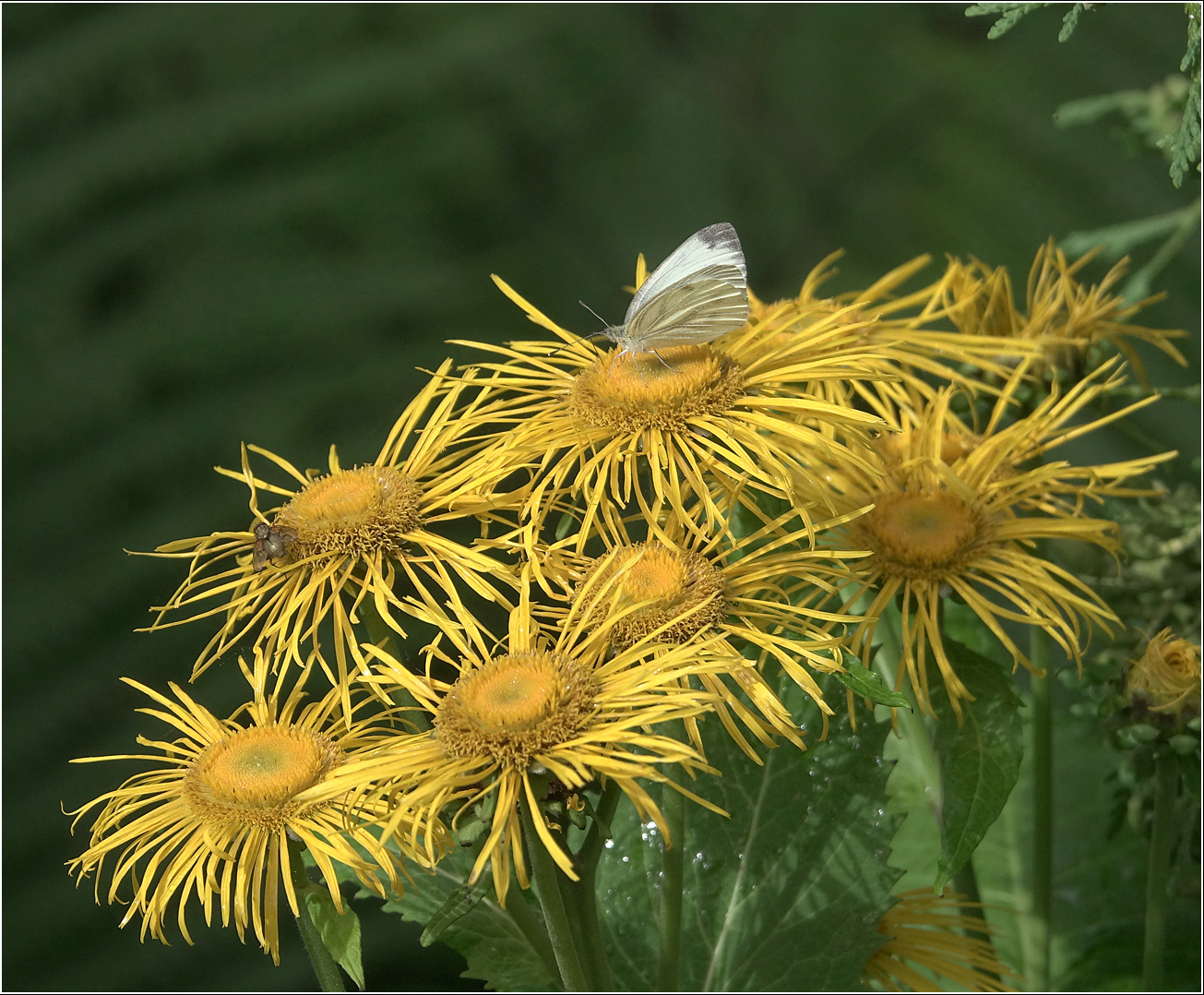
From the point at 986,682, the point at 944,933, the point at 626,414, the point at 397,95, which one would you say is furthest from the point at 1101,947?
the point at 397,95

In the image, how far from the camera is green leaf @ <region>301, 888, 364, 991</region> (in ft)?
1.06

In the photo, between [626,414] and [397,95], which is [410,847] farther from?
[397,95]

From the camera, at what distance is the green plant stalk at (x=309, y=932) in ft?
1.10

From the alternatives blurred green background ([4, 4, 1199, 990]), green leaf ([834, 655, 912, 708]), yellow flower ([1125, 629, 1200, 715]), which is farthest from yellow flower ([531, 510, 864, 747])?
blurred green background ([4, 4, 1199, 990])

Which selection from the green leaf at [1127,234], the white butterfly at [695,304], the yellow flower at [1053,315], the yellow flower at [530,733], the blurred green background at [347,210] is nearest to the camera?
the yellow flower at [530,733]

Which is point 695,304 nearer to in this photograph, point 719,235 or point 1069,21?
point 719,235

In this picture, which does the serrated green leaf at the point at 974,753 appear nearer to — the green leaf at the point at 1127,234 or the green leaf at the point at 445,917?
the green leaf at the point at 445,917

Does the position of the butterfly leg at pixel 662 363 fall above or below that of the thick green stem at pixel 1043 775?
above

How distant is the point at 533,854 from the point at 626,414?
15cm

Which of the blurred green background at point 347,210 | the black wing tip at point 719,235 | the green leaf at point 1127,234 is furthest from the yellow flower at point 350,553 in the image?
the green leaf at point 1127,234

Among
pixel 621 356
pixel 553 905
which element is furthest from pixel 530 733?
pixel 621 356

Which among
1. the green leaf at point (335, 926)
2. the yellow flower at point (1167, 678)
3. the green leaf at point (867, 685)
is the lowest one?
the green leaf at point (335, 926)

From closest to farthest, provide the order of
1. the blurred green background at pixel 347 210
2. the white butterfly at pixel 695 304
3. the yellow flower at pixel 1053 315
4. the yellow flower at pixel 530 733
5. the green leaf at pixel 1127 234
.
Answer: the yellow flower at pixel 530 733 < the white butterfly at pixel 695 304 < the yellow flower at pixel 1053 315 < the green leaf at pixel 1127 234 < the blurred green background at pixel 347 210

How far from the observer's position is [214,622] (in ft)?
1.33
